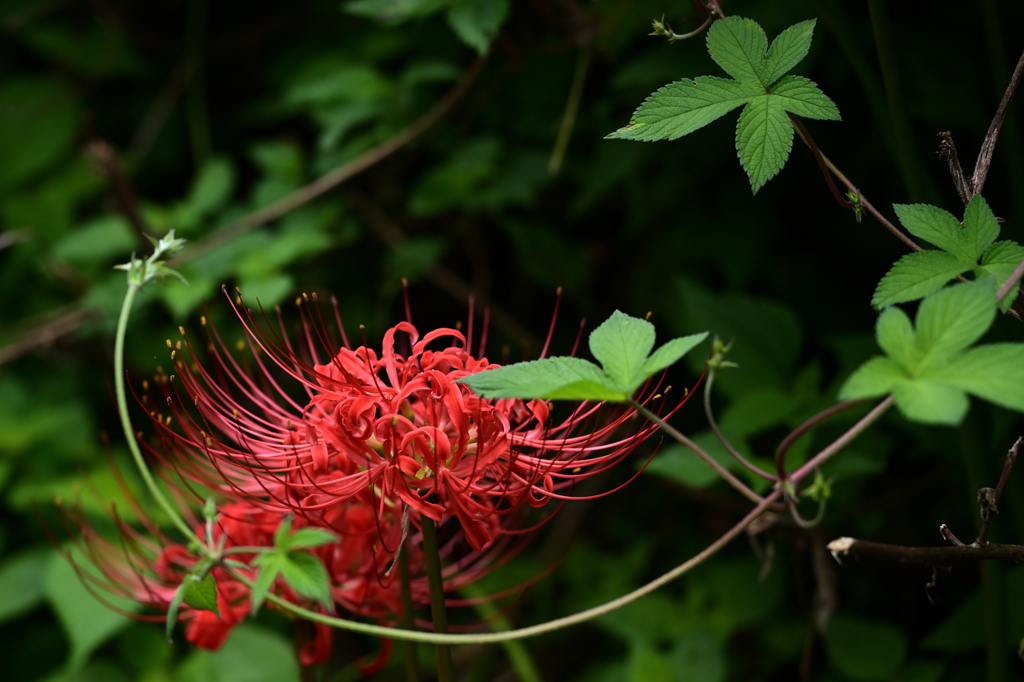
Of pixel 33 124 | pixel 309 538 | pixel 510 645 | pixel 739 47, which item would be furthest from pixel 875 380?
pixel 33 124

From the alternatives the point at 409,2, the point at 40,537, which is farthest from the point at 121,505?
the point at 409,2

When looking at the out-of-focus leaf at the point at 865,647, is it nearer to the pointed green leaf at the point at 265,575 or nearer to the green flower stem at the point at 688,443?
the green flower stem at the point at 688,443

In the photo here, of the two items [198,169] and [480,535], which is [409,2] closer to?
[480,535]

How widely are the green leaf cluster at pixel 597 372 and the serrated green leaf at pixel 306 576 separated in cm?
→ 23

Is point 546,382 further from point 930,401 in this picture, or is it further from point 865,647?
point 865,647

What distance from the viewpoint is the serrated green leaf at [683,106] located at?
0.77 m

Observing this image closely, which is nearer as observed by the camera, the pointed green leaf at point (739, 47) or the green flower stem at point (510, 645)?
the pointed green leaf at point (739, 47)

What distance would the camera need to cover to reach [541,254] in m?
1.87

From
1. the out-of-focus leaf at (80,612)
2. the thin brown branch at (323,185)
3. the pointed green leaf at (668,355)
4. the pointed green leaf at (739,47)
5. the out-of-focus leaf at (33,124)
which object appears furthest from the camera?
the out-of-focus leaf at (33,124)

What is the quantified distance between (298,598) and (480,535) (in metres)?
0.28

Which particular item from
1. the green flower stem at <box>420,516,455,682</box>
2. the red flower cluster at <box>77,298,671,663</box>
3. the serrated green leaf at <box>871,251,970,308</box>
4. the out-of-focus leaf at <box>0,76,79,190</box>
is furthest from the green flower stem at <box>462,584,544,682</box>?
the out-of-focus leaf at <box>0,76,79,190</box>

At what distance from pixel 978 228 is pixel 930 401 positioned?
0.24m

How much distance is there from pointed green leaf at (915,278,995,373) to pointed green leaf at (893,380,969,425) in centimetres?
2

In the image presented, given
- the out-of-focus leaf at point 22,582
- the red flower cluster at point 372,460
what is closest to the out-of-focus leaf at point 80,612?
the out-of-focus leaf at point 22,582
